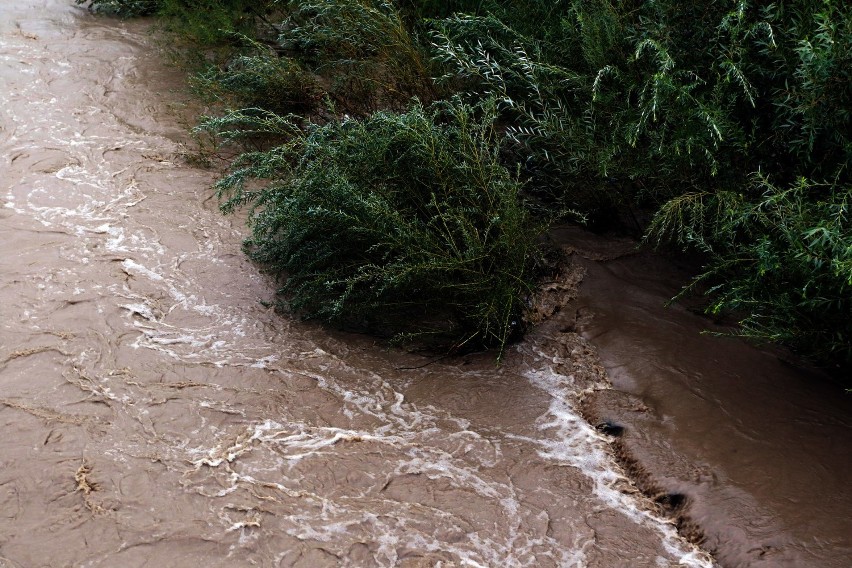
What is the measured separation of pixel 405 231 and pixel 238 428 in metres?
1.32

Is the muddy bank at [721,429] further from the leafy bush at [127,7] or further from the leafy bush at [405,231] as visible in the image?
the leafy bush at [127,7]

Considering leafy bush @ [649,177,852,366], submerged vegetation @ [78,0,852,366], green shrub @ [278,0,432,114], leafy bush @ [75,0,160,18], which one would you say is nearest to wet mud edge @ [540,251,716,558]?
submerged vegetation @ [78,0,852,366]

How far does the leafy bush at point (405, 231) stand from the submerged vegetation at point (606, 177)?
14mm

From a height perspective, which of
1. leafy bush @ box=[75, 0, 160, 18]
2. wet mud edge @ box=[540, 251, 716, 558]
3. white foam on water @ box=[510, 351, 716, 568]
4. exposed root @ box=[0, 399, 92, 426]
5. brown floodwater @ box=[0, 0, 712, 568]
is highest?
leafy bush @ box=[75, 0, 160, 18]

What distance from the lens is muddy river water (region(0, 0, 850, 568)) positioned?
356cm

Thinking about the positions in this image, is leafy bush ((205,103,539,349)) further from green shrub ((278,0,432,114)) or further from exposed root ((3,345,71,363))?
green shrub ((278,0,432,114))

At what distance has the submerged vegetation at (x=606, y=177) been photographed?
4.12 metres

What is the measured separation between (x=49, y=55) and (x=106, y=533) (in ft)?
18.8

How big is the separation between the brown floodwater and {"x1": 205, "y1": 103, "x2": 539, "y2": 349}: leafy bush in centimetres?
24

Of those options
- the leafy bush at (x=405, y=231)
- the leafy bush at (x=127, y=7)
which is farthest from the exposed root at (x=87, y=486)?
the leafy bush at (x=127, y=7)

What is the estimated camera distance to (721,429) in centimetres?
409

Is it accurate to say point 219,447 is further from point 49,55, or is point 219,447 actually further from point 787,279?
point 49,55

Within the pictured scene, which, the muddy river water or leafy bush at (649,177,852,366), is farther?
leafy bush at (649,177,852,366)

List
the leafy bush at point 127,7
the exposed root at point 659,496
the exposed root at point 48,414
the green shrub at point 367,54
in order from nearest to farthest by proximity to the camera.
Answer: the exposed root at point 659,496
the exposed root at point 48,414
the green shrub at point 367,54
the leafy bush at point 127,7
